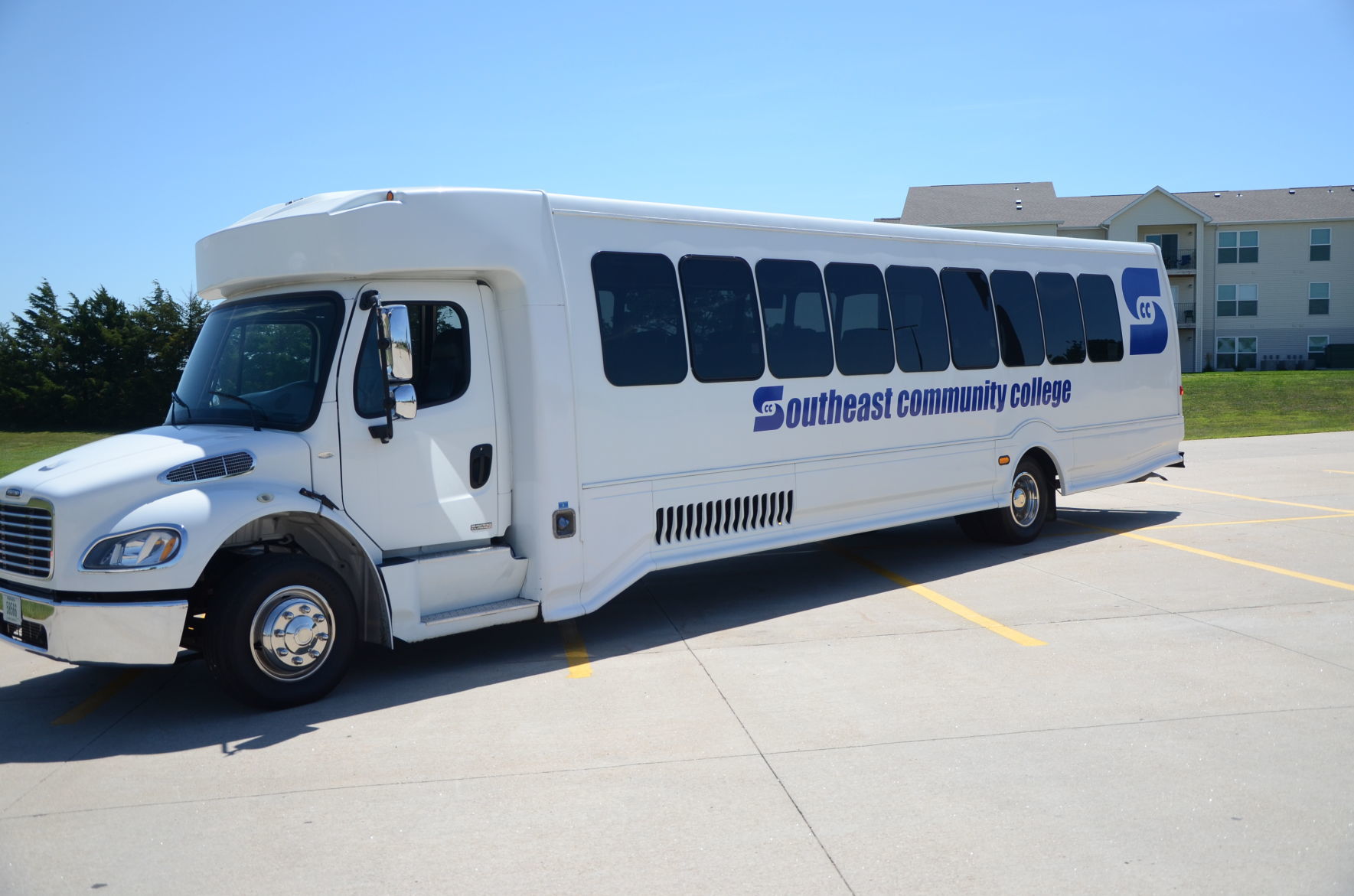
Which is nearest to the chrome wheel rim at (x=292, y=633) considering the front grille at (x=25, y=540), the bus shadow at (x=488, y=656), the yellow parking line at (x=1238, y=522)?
the bus shadow at (x=488, y=656)

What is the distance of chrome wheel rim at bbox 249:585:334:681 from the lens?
19.6 feet

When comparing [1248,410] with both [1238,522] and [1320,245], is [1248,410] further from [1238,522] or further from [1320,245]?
[1320,245]

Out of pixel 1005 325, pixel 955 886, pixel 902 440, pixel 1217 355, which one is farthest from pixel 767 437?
A: pixel 1217 355

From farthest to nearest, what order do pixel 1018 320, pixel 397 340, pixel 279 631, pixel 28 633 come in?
pixel 1018 320
pixel 397 340
pixel 279 631
pixel 28 633

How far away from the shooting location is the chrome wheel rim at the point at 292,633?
19.6ft

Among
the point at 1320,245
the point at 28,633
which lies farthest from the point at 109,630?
the point at 1320,245

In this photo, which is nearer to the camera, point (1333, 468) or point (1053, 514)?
point (1053, 514)

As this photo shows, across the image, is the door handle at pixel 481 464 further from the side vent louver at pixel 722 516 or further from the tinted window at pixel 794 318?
the tinted window at pixel 794 318

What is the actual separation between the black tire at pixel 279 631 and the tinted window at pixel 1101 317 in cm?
856

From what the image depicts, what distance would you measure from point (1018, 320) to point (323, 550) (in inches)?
286

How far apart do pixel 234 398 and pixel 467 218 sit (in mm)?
1849

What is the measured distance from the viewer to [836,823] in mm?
4336

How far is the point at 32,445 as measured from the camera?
35.2 m

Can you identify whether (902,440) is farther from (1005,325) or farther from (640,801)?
(640,801)
